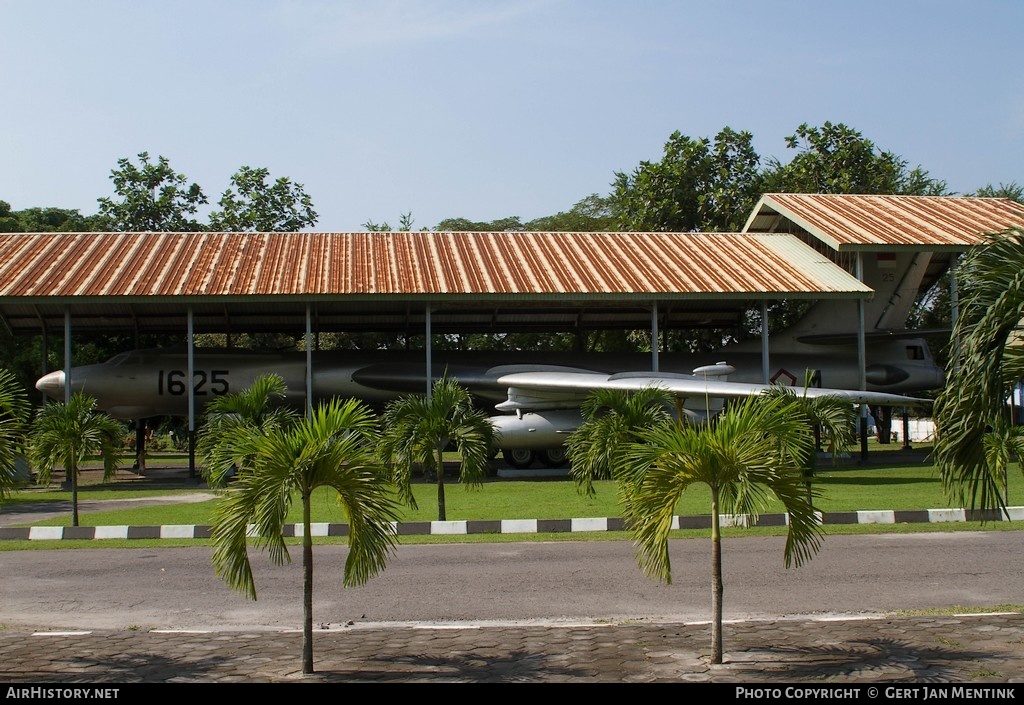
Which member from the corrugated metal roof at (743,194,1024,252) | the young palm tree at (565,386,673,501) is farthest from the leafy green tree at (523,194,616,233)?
the young palm tree at (565,386,673,501)

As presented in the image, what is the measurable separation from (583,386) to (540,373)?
233 centimetres

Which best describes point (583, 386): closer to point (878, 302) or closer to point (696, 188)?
point (878, 302)

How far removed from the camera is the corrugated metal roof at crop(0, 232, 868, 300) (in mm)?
27016

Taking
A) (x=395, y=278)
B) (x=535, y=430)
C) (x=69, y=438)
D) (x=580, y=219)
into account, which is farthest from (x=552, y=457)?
(x=580, y=219)

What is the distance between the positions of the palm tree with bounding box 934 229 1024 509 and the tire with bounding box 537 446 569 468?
68.2 ft

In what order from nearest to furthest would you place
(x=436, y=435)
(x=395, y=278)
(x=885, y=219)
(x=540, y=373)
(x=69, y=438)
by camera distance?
(x=69, y=438), (x=436, y=435), (x=395, y=278), (x=540, y=373), (x=885, y=219)

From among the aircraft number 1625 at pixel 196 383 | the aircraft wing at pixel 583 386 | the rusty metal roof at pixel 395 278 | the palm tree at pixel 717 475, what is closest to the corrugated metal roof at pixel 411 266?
the rusty metal roof at pixel 395 278

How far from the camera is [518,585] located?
1091cm

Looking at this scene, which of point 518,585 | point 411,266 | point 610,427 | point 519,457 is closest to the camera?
point 518,585

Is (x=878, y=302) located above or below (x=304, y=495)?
above

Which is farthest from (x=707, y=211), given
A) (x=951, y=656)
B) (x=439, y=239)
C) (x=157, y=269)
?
(x=951, y=656)

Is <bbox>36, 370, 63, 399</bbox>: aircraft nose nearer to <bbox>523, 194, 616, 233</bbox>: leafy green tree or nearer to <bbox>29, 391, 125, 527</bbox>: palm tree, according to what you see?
<bbox>29, 391, 125, 527</bbox>: palm tree

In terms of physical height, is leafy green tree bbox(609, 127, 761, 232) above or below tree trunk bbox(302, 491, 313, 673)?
above
